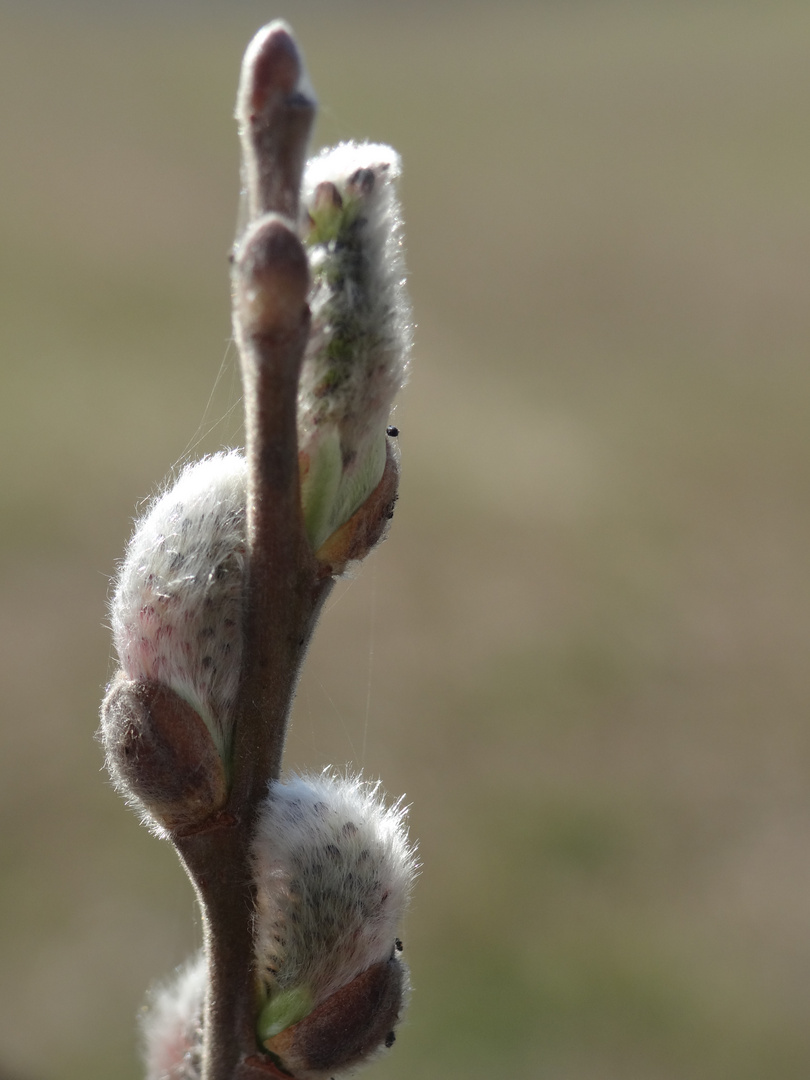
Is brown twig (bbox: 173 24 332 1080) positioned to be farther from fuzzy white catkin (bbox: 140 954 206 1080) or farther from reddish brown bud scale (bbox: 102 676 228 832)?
fuzzy white catkin (bbox: 140 954 206 1080)

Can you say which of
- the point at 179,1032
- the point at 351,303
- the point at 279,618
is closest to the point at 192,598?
the point at 279,618

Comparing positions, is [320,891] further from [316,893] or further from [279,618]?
[279,618]

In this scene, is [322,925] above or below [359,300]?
below

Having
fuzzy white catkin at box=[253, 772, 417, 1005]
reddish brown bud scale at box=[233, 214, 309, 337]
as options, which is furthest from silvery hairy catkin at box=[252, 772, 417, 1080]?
reddish brown bud scale at box=[233, 214, 309, 337]

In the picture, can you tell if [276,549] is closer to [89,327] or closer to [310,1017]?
[310,1017]

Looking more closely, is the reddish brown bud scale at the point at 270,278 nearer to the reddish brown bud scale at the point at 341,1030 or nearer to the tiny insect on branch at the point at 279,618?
the tiny insect on branch at the point at 279,618
